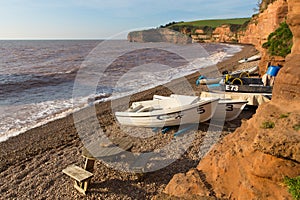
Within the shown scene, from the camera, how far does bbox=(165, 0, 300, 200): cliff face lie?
3.34 metres

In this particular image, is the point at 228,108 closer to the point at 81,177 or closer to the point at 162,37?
the point at 81,177

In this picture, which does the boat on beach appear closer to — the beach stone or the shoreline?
the shoreline

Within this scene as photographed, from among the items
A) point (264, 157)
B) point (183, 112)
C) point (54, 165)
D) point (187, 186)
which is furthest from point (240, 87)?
point (54, 165)

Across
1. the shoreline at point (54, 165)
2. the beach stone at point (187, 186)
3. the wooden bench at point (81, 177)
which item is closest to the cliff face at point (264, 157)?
the beach stone at point (187, 186)

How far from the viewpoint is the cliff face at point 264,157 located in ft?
11.0

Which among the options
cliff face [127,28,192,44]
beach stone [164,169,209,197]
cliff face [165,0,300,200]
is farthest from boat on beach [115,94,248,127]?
cliff face [127,28,192,44]

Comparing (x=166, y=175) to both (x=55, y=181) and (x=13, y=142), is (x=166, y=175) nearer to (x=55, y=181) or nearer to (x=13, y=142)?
(x=55, y=181)

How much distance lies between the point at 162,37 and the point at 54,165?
115636 millimetres

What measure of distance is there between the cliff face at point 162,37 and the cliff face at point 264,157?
104 metres

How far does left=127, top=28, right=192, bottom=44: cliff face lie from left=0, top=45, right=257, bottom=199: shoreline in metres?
99.9

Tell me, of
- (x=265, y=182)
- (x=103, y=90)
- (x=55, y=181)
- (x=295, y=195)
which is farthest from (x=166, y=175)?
(x=103, y=90)

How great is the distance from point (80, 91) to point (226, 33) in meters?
91.9

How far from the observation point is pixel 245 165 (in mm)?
4000

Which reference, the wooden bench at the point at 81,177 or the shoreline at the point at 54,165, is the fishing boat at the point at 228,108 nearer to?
the shoreline at the point at 54,165
